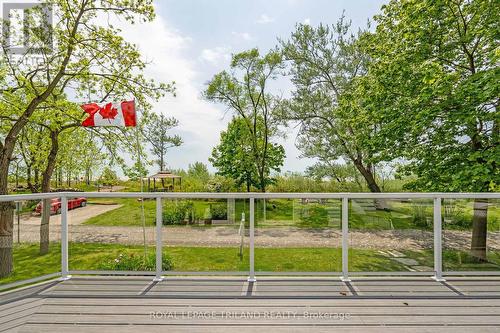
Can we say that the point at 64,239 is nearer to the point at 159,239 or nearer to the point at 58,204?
the point at 58,204

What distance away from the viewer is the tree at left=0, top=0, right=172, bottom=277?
7297 millimetres

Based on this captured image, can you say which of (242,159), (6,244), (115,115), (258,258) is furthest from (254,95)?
(6,244)

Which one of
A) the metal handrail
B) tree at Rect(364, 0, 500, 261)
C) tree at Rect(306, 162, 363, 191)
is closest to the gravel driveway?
the metal handrail

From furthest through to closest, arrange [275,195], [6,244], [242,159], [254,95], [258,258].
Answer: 1. [242,159]
2. [254,95]
3. [6,244]
4. [258,258]
5. [275,195]

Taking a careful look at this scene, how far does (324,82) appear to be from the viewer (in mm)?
13312

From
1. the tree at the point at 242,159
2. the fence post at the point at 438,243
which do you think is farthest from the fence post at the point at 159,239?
the tree at the point at 242,159

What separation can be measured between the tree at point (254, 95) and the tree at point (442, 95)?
816cm

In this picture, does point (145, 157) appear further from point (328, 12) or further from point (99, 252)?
point (328, 12)

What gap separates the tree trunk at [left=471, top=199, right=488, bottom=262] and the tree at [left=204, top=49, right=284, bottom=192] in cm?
1233

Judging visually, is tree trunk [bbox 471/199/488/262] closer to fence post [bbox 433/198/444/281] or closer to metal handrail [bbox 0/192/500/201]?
metal handrail [bbox 0/192/500/201]

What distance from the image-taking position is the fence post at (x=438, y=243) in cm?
336

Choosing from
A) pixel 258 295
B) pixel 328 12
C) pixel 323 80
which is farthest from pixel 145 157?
pixel 328 12

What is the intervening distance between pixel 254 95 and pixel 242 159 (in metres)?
4.30

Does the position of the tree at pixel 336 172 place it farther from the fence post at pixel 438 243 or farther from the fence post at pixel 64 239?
Result: the fence post at pixel 64 239
